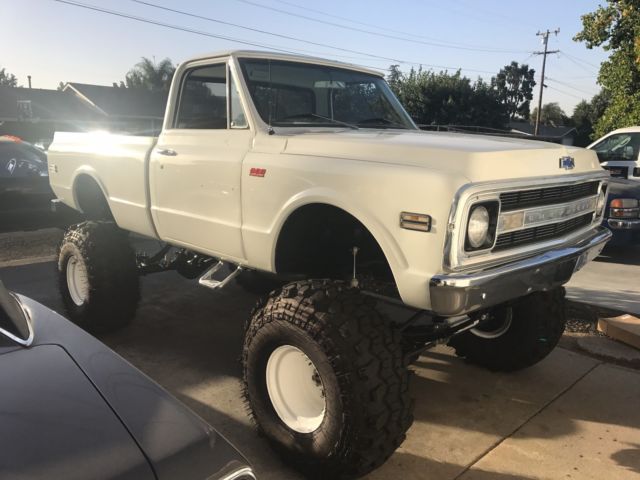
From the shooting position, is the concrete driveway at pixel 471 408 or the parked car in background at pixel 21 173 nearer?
the concrete driveway at pixel 471 408

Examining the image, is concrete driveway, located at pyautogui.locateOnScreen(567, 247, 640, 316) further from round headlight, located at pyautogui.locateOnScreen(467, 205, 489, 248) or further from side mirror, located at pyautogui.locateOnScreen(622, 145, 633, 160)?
Answer: round headlight, located at pyautogui.locateOnScreen(467, 205, 489, 248)

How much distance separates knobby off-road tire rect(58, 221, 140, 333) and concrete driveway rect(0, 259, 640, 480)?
8.3 inches

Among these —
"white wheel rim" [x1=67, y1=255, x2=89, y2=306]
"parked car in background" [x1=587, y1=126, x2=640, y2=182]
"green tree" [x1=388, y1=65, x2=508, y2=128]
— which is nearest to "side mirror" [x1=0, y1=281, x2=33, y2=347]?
"white wheel rim" [x1=67, y1=255, x2=89, y2=306]

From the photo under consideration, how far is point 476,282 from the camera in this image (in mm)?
2305

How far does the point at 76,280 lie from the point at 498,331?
3.52 meters

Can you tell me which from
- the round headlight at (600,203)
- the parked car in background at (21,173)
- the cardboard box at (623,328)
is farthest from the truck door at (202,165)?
the parked car in background at (21,173)

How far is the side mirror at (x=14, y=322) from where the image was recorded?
66.6 inches

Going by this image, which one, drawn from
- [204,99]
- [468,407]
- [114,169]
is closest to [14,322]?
[204,99]

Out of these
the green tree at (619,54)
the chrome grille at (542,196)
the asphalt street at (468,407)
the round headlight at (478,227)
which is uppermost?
the green tree at (619,54)

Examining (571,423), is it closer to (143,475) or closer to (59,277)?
(143,475)

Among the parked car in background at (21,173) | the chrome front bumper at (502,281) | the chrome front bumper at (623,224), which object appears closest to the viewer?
the chrome front bumper at (502,281)

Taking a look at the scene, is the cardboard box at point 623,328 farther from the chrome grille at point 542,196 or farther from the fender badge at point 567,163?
the fender badge at point 567,163

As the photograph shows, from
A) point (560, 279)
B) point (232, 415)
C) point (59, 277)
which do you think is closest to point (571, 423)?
point (560, 279)

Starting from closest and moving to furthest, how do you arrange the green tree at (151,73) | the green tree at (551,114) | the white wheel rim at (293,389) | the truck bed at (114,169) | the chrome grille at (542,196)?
the chrome grille at (542,196)
the white wheel rim at (293,389)
the truck bed at (114,169)
the green tree at (151,73)
the green tree at (551,114)
